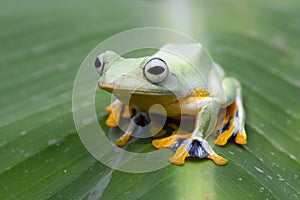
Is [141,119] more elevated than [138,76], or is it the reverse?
[138,76]

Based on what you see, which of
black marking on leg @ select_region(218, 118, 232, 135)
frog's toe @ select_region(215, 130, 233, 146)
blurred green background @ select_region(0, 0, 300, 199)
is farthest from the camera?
black marking on leg @ select_region(218, 118, 232, 135)

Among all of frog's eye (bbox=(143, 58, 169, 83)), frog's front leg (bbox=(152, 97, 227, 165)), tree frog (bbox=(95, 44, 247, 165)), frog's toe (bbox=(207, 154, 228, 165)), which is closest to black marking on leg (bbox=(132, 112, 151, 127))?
tree frog (bbox=(95, 44, 247, 165))

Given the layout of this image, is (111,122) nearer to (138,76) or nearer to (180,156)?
(138,76)

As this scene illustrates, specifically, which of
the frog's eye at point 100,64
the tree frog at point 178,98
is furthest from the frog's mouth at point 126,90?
the frog's eye at point 100,64

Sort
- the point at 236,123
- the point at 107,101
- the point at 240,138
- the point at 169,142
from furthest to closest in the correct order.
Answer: the point at 107,101
the point at 236,123
the point at 240,138
the point at 169,142

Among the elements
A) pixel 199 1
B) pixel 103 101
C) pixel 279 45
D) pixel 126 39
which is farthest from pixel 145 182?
pixel 199 1

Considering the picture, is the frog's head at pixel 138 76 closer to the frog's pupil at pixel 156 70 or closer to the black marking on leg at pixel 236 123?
the frog's pupil at pixel 156 70

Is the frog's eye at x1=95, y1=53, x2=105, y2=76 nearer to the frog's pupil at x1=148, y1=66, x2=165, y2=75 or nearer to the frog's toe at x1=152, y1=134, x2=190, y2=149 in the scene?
the frog's pupil at x1=148, y1=66, x2=165, y2=75

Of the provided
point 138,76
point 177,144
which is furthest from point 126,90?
point 177,144
